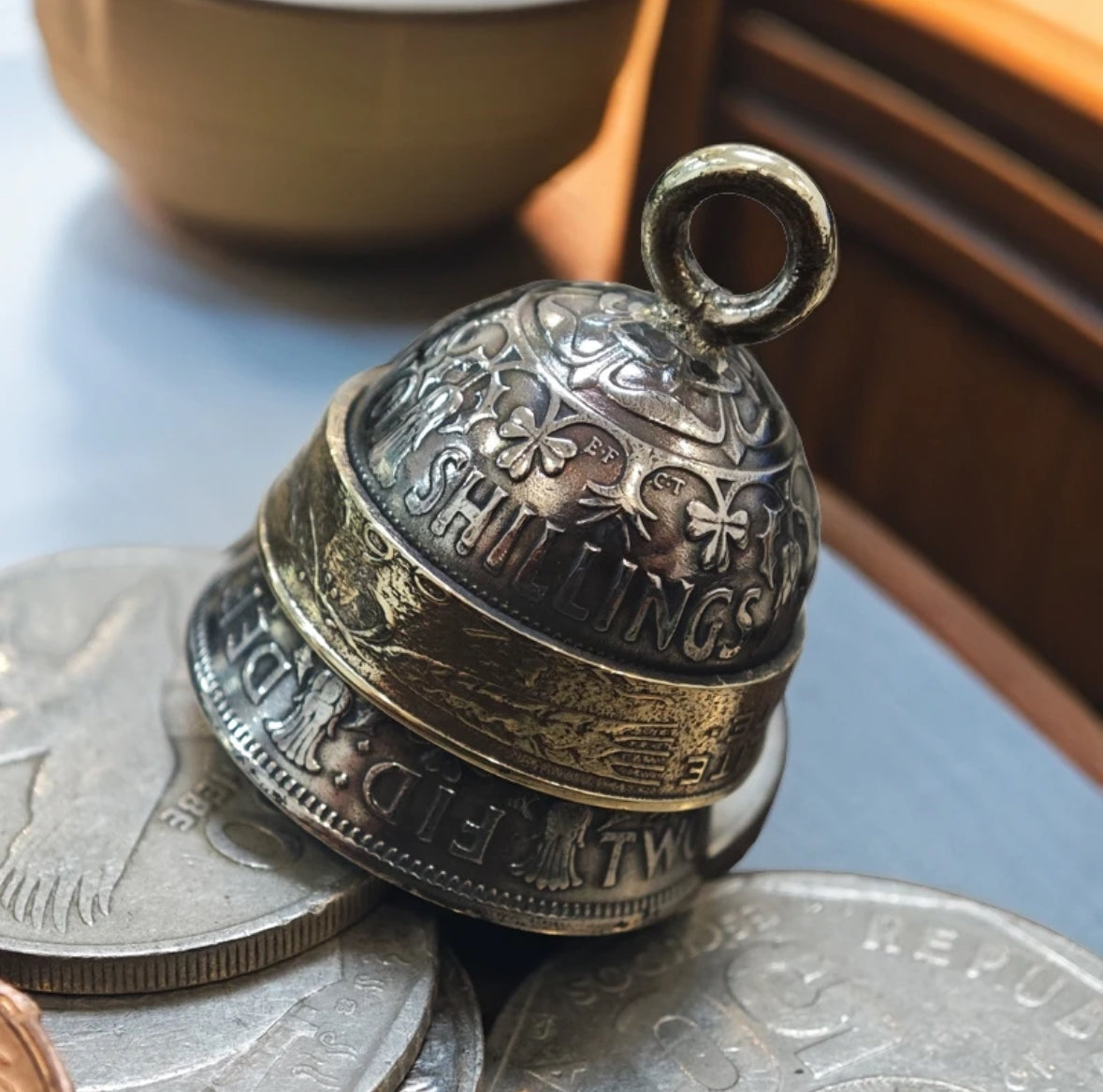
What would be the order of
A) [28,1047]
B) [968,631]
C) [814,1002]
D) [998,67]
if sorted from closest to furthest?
[28,1047] → [814,1002] → [998,67] → [968,631]

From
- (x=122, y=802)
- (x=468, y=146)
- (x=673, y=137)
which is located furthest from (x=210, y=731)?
(x=673, y=137)

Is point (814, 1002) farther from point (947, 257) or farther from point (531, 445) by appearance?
point (947, 257)

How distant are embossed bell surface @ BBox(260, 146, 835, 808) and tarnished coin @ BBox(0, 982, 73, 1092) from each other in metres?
0.24

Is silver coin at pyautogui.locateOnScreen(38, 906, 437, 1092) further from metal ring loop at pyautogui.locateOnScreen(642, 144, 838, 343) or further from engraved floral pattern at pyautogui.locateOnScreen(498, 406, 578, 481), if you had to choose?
metal ring loop at pyautogui.locateOnScreen(642, 144, 838, 343)

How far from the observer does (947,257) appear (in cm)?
141

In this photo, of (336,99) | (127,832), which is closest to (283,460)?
(336,99)

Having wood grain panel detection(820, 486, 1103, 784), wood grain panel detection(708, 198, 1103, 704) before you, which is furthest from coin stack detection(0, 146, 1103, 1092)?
wood grain panel detection(708, 198, 1103, 704)

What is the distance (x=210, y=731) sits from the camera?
99 cm

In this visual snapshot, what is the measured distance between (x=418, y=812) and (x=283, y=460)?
0.68 meters

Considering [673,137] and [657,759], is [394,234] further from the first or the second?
[657,759]

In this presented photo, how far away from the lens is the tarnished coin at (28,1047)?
706 mm

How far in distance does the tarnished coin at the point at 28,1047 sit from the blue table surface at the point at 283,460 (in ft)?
1.97

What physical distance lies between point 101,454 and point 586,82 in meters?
0.64

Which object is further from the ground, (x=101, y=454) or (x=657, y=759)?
(x=657, y=759)
